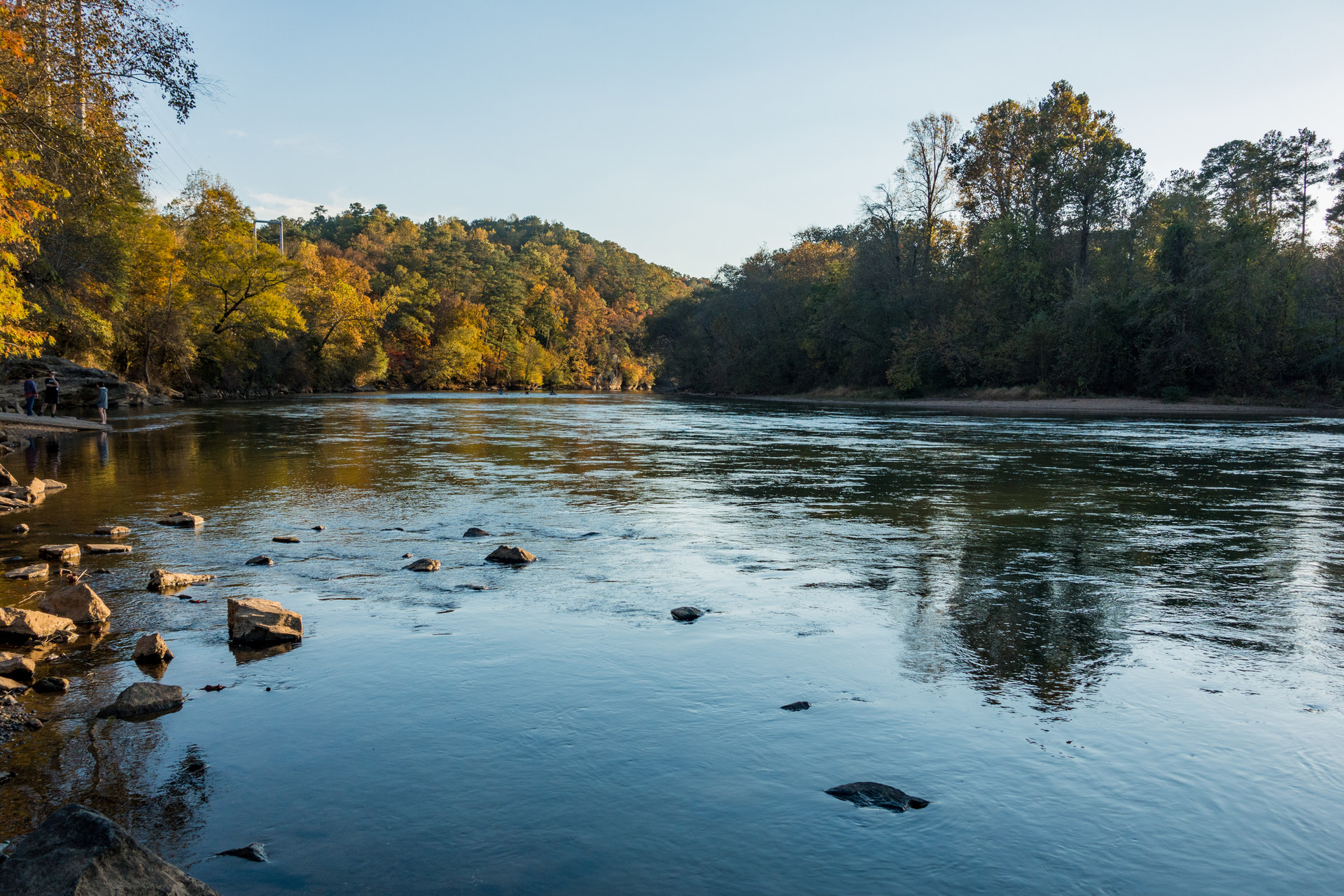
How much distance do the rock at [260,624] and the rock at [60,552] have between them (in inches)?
151

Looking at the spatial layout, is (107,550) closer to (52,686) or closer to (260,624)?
(260,624)

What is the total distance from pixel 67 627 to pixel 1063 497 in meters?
14.2

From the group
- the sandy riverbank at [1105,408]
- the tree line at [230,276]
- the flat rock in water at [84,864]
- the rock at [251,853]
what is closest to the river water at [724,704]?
the rock at [251,853]

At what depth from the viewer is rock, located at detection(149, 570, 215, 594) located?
26.8 ft

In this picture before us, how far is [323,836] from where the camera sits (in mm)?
3895

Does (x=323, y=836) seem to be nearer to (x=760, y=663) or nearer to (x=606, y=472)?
(x=760, y=663)

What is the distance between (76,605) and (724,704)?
5441 mm

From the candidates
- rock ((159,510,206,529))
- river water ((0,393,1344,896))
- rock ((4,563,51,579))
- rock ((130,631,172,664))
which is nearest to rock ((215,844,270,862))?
river water ((0,393,1344,896))

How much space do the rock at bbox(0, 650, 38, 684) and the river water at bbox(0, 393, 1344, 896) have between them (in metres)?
0.28

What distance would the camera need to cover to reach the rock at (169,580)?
8172mm

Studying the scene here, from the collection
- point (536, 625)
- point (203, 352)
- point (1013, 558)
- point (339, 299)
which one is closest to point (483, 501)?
point (536, 625)

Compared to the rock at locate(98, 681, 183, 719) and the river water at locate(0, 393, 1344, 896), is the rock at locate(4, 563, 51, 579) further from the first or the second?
the rock at locate(98, 681, 183, 719)

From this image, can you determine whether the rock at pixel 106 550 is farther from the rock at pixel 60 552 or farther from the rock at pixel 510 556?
the rock at pixel 510 556

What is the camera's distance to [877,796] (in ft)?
14.0
